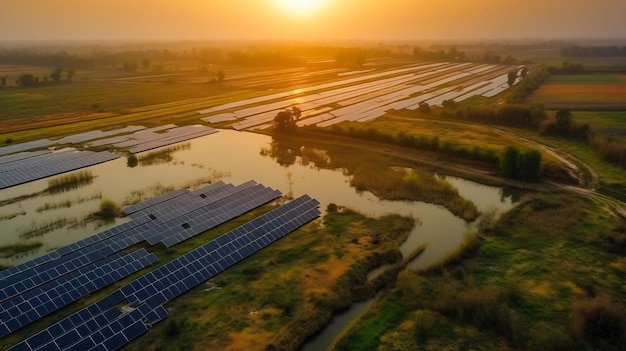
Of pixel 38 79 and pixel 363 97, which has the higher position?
pixel 38 79

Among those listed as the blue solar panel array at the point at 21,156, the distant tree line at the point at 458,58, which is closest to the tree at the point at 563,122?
the blue solar panel array at the point at 21,156

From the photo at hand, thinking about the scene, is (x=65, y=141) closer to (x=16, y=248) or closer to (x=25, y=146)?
(x=25, y=146)

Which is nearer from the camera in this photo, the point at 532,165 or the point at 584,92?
the point at 532,165

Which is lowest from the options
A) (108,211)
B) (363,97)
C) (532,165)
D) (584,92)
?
(108,211)

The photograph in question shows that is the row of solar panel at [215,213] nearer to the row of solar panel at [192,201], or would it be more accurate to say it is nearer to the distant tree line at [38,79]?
the row of solar panel at [192,201]

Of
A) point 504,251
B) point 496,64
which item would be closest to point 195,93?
point 504,251

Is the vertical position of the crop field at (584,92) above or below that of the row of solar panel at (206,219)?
above

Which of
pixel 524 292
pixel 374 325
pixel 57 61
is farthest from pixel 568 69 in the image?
pixel 57 61

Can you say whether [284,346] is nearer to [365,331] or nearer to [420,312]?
[365,331]
